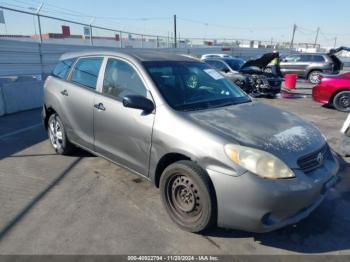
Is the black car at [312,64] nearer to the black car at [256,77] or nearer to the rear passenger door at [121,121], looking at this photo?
the black car at [256,77]

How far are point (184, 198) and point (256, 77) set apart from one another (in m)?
9.83

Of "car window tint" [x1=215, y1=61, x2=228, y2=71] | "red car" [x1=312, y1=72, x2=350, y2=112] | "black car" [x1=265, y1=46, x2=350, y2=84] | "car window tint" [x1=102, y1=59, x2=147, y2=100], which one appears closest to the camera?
"car window tint" [x1=102, y1=59, x2=147, y2=100]

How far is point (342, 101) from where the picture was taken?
972 centimetres

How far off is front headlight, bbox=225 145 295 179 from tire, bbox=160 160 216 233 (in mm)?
363

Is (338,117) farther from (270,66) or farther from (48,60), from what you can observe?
(48,60)

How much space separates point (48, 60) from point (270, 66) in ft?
33.0

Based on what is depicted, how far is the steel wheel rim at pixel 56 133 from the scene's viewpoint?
514 centimetres

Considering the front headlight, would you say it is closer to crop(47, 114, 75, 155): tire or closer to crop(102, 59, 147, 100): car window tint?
crop(102, 59, 147, 100): car window tint

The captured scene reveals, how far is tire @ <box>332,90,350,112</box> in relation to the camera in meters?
9.62

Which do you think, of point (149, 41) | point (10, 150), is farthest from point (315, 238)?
point (149, 41)

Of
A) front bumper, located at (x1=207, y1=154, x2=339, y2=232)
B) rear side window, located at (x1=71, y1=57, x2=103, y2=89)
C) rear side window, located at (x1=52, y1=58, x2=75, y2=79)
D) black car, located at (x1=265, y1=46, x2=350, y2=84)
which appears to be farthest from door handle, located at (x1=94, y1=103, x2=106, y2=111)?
black car, located at (x1=265, y1=46, x2=350, y2=84)

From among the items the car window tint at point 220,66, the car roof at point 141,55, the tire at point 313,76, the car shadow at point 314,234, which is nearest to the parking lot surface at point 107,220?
the car shadow at point 314,234

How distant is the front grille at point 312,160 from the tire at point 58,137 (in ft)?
11.9

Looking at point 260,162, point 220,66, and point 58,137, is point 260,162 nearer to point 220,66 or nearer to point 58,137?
point 58,137
